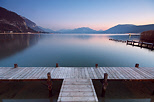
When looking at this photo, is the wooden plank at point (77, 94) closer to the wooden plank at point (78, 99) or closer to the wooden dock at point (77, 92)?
the wooden dock at point (77, 92)

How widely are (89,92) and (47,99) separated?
3.97 metres

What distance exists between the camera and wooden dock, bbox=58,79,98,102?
4.91m

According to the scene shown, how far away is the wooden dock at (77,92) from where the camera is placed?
491 centimetres

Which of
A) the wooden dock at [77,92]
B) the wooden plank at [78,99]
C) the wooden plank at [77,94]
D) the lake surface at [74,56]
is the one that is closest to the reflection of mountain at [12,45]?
the lake surface at [74,56]

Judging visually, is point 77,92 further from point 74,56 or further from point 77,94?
point 74,56


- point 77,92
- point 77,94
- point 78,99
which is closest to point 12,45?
point 77,92

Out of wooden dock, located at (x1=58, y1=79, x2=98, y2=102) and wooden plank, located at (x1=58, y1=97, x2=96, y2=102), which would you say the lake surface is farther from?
wooden plank, located at (x1=58, y1=97, x2=96, y2=102)

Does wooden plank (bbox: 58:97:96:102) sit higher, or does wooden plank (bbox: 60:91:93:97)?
wooden plank (bbox: 60:91:93:97)

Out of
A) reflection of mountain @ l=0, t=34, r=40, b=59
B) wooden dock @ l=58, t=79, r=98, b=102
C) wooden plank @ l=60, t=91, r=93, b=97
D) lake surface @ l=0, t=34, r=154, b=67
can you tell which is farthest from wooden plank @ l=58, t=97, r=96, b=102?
reflection of mountain @ l=0, t=34, r=40, b=59

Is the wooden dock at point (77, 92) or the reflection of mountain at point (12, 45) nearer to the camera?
the wooden dock at point (77, 92)

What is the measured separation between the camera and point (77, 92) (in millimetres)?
5469

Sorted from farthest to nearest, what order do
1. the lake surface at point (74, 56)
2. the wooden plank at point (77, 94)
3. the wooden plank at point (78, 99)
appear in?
the lake surface at point (74, 56), the wooden plank at point (77, 94), the wooden plank at point (78, 99)

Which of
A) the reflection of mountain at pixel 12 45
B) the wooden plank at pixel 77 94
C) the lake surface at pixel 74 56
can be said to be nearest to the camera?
the wooden plank at pixel 77 94

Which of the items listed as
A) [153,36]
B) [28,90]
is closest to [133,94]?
[28,90]
